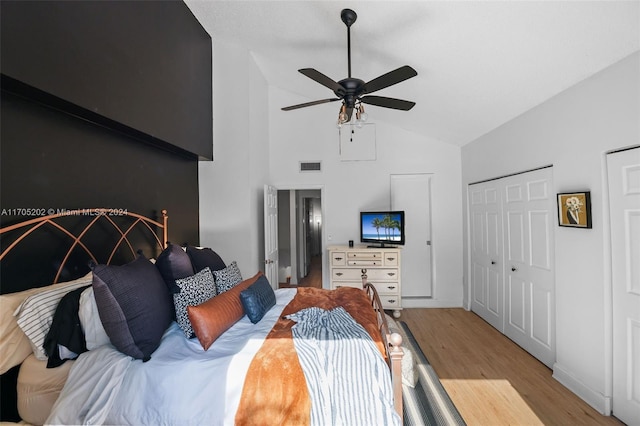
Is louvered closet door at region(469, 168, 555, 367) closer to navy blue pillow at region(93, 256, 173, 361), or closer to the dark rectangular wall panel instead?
navy blue pillow at region(93, 256, 173, 361)

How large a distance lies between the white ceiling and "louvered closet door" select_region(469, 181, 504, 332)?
894mm

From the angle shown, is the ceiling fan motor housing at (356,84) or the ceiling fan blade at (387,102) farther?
the ceiling fan blade at (387,102)

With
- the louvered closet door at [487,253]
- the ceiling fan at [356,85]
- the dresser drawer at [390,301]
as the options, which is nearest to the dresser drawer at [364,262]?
the dresser drawer at [390,301]

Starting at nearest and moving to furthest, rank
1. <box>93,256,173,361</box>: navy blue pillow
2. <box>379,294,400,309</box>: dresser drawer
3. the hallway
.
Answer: <box>93,256,173,361</box>: navy blue pillow, <box>379,294,400,309</box>: dresser drawer, the hallway

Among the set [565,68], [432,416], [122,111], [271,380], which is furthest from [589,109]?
[122,111]

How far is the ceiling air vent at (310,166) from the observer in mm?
4609

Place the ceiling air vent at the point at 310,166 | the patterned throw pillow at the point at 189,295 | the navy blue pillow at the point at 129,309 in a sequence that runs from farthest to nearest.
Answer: the ceiling air vent at the point at 310,166 < the patterned throw pillow at the point at 189,295 < the navy blue pillow at the point at 129,309

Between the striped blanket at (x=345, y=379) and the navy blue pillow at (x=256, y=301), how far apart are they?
40 cm

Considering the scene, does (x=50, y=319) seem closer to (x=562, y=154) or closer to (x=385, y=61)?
(x=385, y=61)

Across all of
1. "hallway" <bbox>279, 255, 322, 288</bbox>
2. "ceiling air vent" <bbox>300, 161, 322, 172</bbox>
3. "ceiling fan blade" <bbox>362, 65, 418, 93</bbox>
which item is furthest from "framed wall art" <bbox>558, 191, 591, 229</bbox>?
"hallway" <bbox>279, 255, 322, 288</bbox>

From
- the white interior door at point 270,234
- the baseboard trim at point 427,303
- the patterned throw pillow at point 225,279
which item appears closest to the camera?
the patterned throw pillow at point 225,279

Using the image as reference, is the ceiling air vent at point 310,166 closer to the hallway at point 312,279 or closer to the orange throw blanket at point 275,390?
the hallway at point 312,279

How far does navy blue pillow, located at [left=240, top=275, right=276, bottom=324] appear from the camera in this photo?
6.30 ft

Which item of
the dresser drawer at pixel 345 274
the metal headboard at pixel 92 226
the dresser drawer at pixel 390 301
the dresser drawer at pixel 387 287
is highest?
the metal headboard at pixel 92 226
